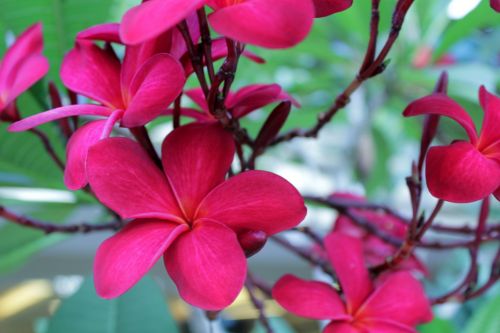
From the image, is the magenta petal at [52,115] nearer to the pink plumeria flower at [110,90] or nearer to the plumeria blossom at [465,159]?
the pink plumeria flower at [110,90]

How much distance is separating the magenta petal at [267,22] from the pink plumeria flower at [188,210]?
0.31ft

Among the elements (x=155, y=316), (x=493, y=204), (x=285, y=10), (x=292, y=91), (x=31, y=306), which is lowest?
(x=31, y=306)

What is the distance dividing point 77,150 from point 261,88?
13 centimetres

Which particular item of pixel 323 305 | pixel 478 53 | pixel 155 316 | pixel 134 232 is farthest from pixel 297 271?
pixel 134 232

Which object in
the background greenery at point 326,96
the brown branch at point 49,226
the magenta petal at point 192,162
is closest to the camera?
the magenta petal at point 192,162

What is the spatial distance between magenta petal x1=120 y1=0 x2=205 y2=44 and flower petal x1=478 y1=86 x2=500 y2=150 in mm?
196

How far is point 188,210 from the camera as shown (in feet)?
1.12

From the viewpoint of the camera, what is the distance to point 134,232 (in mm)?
315

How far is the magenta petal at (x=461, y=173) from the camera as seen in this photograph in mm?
301

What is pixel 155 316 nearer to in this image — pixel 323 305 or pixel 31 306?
pixel 323 305

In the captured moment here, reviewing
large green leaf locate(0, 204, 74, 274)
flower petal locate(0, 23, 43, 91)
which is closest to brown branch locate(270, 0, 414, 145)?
flower petal locate(0, 23, 43, 91)

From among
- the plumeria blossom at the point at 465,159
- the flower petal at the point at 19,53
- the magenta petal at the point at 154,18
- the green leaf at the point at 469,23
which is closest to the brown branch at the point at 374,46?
the plumeria blossom at the point at 465,159

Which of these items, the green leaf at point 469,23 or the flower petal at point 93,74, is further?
the green leaf at point 469,23

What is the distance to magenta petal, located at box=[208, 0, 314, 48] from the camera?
240 millimetres
